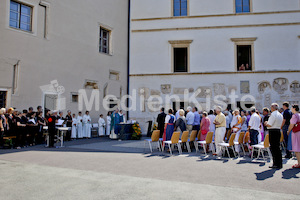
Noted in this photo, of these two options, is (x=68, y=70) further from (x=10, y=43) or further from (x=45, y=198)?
(x=45, y=198)

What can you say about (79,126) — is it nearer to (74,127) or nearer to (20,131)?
(74,127)

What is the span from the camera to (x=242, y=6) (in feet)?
61.5

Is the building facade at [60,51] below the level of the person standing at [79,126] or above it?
above

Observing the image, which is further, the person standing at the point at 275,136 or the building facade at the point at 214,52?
the building facade at the point at 214,52

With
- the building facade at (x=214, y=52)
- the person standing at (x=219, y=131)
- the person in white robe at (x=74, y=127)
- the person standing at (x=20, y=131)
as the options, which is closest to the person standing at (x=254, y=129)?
the person standing at (x=219, y=131)

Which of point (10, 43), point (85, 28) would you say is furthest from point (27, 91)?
point (85, 28)

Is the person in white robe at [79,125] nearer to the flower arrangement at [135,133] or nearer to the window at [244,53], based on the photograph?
the flower arrangement at [135,133]

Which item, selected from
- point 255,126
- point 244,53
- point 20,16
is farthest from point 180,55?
point 255,126

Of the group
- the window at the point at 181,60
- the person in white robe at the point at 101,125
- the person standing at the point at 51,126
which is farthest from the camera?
the window at the point at 181,60

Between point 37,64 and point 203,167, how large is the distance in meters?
10.5

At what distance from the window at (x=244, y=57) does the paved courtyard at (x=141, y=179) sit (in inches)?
427

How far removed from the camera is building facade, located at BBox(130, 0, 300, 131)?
1781 cm

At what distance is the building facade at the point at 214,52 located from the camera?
17.8m

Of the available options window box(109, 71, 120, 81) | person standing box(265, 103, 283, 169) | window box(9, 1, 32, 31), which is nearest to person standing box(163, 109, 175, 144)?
person standing box(265, 103, 283, 169)
